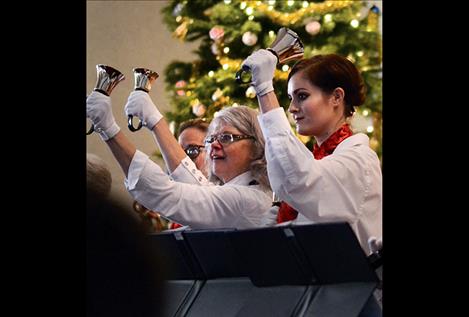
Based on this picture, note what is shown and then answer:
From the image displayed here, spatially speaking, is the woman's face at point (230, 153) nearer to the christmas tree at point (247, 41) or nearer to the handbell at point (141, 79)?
the handbell at point (141, 79)

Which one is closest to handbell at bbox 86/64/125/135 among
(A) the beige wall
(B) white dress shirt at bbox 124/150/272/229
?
(A) the beige wall

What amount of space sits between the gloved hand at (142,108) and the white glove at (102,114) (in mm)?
72

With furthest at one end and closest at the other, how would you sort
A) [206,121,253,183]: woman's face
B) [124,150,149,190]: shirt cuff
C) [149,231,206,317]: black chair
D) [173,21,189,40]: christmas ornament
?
[173,21,189,40]: christmas ornament → [206,121,253,183]: woman's face → [124,150,149,190]: shirt cuff → [149,231,206,317]: black chair

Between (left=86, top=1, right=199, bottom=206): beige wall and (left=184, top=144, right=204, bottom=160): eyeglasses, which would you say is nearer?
(left=86, top=1, right=199, bottom=206): beige wall

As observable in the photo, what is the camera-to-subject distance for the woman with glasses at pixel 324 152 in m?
2.58

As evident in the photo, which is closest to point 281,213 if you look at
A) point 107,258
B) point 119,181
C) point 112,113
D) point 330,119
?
point 330,119

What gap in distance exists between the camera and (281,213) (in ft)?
9.23

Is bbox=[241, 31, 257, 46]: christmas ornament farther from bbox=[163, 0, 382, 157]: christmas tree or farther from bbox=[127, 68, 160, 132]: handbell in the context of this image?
bbox=[127, 68, 160, 132]: handbell

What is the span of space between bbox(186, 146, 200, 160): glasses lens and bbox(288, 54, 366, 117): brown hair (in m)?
0.96

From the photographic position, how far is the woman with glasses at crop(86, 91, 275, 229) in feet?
9.86

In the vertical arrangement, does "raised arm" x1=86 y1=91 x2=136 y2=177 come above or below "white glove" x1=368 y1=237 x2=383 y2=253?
above

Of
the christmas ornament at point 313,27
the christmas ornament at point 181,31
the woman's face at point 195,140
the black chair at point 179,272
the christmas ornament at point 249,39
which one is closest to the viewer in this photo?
the black chair at point 179,272

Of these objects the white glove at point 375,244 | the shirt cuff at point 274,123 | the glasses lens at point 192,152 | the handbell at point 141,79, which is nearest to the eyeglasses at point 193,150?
the glasses lens at point 192,152
